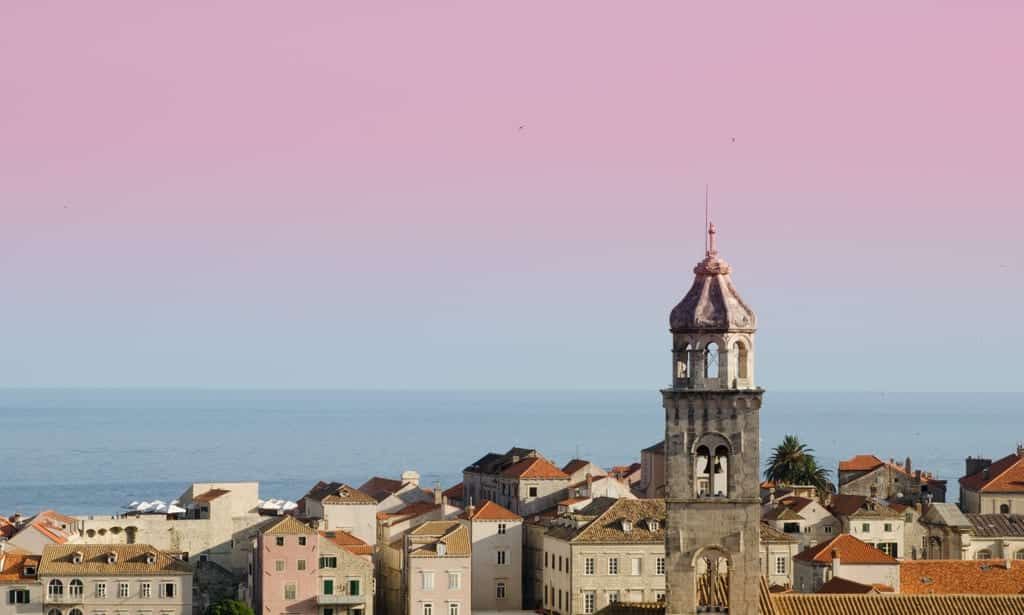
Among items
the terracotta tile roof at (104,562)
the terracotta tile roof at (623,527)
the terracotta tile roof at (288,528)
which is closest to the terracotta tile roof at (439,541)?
the terracotta tile roof at (623,527)

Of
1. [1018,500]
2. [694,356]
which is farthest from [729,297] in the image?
[1018,500]

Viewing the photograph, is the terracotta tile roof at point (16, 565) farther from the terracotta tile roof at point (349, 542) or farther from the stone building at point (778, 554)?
the stone building at point (778, 554)

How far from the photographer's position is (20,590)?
99.5m

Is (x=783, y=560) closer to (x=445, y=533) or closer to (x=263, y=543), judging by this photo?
(x=445, y=533)

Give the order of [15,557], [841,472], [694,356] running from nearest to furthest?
[694,356] < [15,557] < [841,472]

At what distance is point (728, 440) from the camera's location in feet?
181

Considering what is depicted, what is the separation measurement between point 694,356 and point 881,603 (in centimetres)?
873

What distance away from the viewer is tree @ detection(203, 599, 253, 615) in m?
99.9

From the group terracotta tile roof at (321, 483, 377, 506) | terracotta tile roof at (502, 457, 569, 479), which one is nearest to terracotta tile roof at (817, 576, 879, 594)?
terracotta tile roof at (321, 483, 377, 506)

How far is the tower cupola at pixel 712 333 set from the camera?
2160 inches

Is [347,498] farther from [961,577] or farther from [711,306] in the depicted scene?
[711,306]

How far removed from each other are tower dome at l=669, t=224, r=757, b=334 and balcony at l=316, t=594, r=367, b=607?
168 feet

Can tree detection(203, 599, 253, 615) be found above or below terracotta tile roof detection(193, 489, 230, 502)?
below

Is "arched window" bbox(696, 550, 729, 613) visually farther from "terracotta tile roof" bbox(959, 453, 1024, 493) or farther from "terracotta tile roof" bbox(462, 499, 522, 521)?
"terracotta tile roof" bbox(959, 453, 1024, 493)
